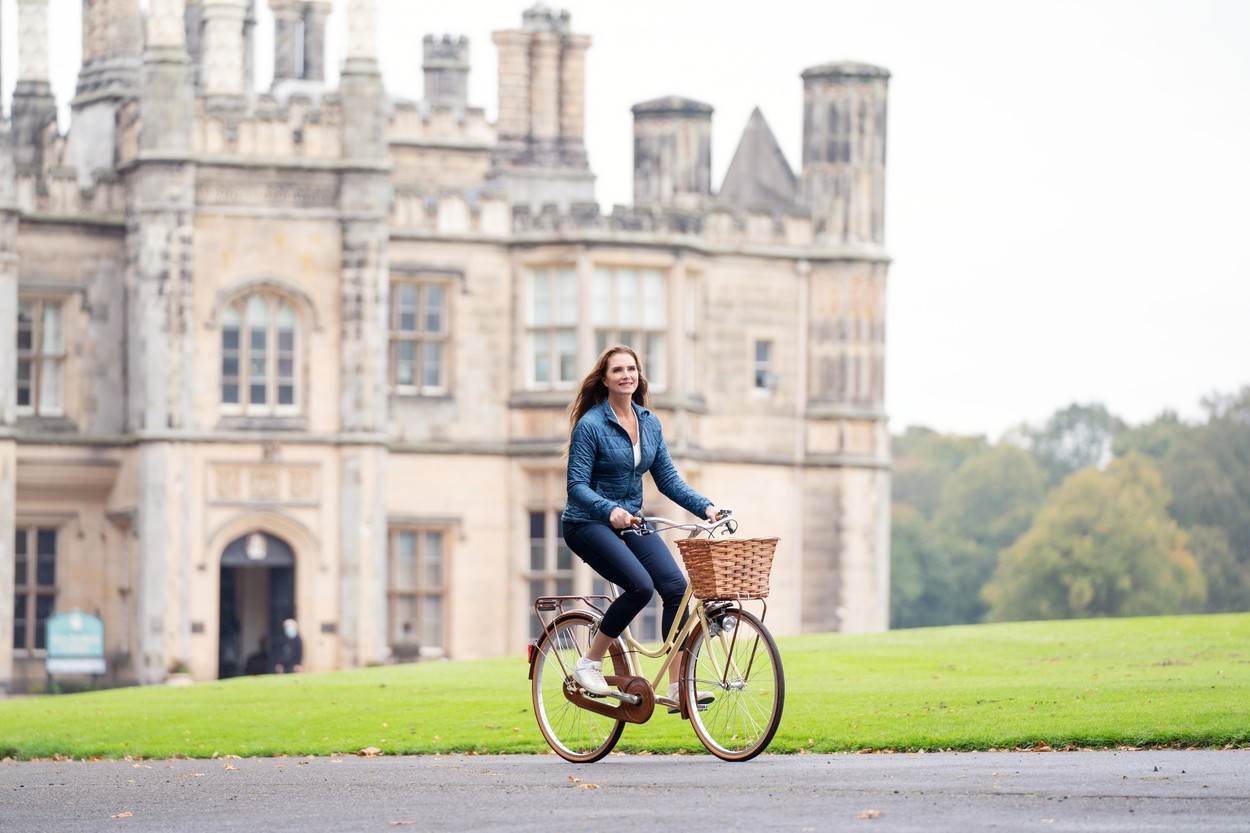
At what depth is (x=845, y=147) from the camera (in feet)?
141

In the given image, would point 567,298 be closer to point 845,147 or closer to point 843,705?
point 845,147

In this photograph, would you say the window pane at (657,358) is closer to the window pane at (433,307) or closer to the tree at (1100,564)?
the window pane at (433,307)

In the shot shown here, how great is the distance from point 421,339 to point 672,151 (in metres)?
7.01

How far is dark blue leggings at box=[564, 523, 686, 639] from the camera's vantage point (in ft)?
A: 44.0

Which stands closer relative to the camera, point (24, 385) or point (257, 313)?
point (257, 313)

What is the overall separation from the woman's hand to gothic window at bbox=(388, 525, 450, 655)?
2623 centimetres

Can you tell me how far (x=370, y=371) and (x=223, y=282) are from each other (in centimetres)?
244

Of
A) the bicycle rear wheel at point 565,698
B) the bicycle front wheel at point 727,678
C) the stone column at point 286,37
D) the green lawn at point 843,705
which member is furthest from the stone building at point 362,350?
the bicycle front wheel at point 727,678

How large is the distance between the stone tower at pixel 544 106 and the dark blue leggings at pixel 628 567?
3194 cm

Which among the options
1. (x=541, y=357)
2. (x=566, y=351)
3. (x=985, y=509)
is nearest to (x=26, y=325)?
(x=541, y=357)

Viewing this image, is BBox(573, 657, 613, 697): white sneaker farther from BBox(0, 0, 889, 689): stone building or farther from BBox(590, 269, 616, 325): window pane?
BBox(590, 269, 616, 325): window pane

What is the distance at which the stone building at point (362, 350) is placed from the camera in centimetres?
3731

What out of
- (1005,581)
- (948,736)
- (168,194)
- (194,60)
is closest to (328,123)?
(168,194)

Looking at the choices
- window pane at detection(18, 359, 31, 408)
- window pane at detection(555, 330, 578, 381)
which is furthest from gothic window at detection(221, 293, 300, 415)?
window pane at detection(555, 330, 578, 381)
